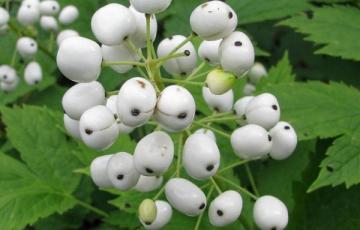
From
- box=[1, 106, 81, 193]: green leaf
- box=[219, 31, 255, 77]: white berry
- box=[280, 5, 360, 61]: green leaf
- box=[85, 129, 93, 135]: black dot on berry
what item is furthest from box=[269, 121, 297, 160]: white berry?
box=[1, 106, 81, 193]: green leaf

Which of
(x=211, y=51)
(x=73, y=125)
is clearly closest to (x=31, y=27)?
(x=73, y=125)

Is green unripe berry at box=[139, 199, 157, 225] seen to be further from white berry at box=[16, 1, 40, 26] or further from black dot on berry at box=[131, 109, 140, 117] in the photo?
white berry at box=[16, 1, 40, 26]

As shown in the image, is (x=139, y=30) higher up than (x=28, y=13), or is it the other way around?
(x=139, y=30)

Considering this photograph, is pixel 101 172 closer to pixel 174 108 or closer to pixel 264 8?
pixel 174 108

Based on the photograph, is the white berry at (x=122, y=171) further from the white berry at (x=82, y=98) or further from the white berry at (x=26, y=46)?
the white berry at (x=26, y=46)

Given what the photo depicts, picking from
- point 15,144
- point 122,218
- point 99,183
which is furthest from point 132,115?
point 15,144
